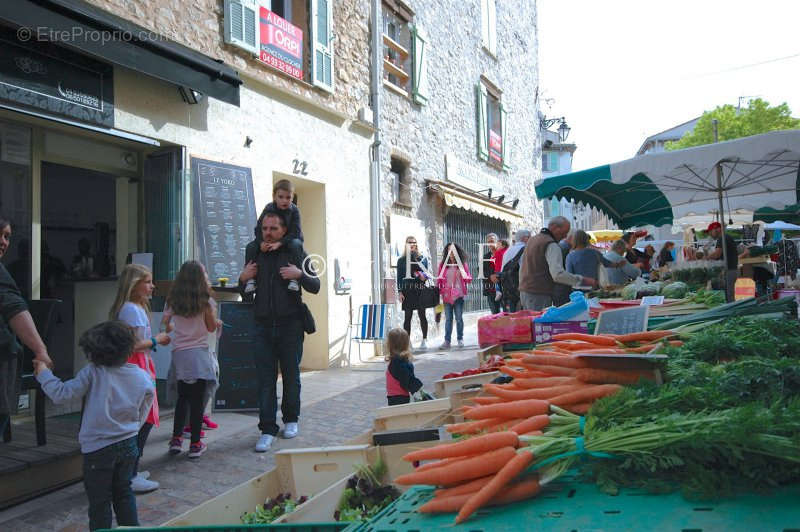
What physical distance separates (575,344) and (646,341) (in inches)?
13.7

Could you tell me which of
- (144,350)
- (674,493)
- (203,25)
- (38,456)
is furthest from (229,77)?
(674,493)

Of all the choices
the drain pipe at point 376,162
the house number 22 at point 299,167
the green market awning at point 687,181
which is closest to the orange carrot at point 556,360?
the green market awning at point 687,181

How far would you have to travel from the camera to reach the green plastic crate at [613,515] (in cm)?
110

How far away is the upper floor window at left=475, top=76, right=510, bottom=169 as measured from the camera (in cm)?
1593

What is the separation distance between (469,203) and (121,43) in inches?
367

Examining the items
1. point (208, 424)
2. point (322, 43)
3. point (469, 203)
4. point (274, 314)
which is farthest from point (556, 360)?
point (469, 203)

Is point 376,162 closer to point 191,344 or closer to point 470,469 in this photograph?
point 191,344

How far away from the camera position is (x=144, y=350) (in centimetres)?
421

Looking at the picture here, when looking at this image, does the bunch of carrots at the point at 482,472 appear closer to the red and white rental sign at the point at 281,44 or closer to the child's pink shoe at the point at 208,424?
the child's pink shoe at the point at 208,424

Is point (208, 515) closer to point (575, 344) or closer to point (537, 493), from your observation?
point (537, 493)

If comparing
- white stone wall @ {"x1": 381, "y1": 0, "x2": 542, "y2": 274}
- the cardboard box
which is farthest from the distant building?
the cardboard box

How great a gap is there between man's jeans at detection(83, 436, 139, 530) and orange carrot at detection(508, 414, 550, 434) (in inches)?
89.8

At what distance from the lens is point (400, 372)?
504 centimetres

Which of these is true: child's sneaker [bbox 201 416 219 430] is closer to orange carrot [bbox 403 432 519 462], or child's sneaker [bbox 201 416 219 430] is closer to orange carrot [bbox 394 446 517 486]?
orange carrot [bbox 403 432 519 462]
